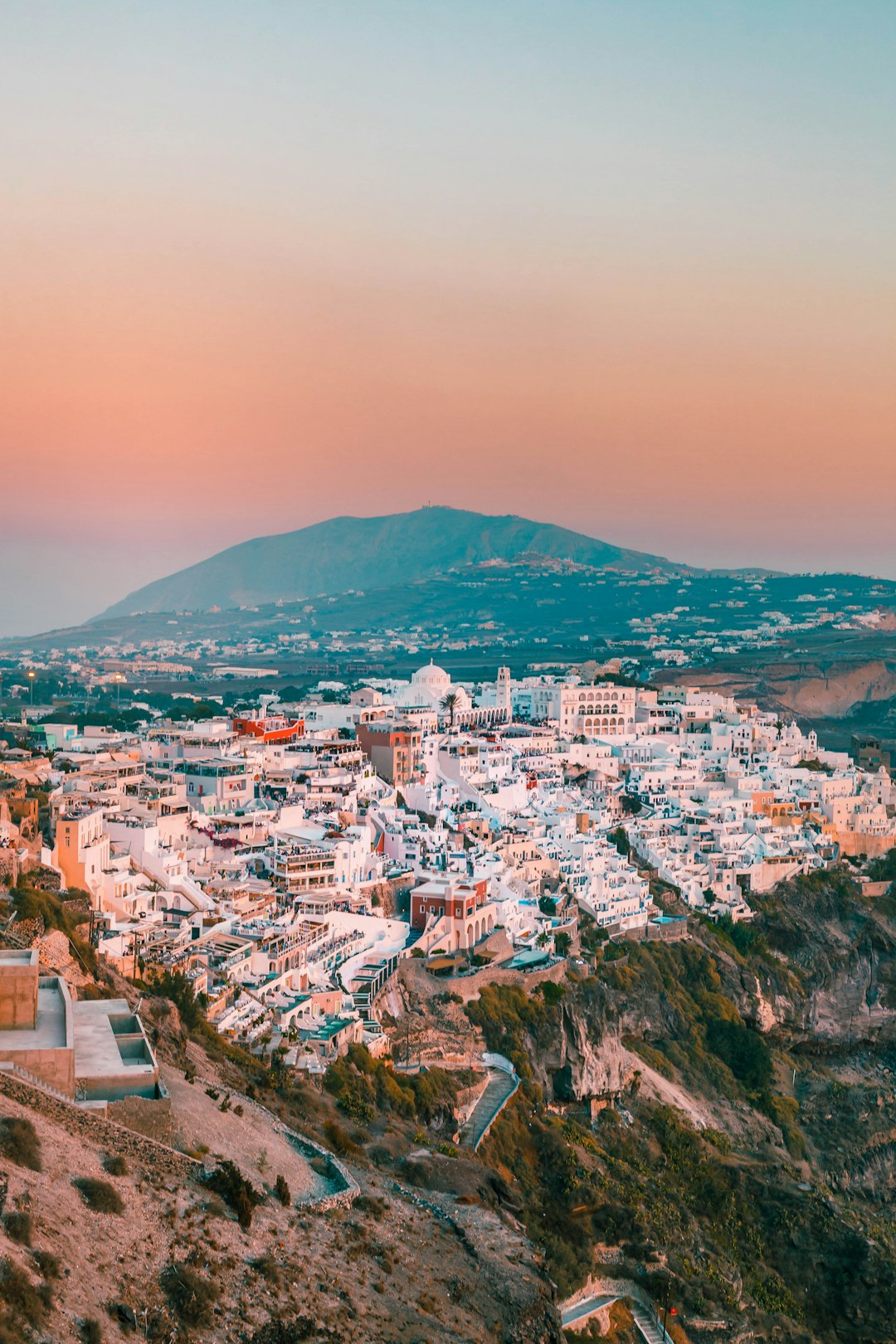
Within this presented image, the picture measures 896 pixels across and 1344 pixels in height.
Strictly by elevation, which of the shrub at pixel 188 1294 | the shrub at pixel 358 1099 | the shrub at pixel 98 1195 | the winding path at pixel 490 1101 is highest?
the shrub at pixel 98 1195

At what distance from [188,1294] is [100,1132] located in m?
1.47

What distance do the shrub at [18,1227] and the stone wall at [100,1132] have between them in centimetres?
127

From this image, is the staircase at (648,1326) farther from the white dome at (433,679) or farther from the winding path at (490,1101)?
the white dome at (433,679)

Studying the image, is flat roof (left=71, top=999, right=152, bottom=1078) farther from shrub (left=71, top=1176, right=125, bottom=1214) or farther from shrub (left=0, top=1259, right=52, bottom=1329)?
shrub (left=0, top=1259, right=52, bottom=1329)

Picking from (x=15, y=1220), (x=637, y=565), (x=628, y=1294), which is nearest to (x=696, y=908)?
(x=628, y=1294)

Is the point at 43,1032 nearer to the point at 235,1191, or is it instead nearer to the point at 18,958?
the point at 18,958

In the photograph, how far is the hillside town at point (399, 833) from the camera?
21.6m

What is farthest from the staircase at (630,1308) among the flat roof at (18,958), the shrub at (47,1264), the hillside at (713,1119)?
the shrub at (47,1264)

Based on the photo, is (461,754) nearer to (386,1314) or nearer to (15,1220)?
(386,1314)

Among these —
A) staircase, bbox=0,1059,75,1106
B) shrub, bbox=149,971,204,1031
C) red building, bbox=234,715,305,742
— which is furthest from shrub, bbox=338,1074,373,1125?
red building, bbox=234,715,305,742

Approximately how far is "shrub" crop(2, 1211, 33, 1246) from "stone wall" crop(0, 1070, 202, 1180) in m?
1.27

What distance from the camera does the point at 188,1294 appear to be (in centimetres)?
895

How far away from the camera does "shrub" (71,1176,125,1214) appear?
9.12 meters

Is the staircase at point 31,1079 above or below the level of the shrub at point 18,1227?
above
